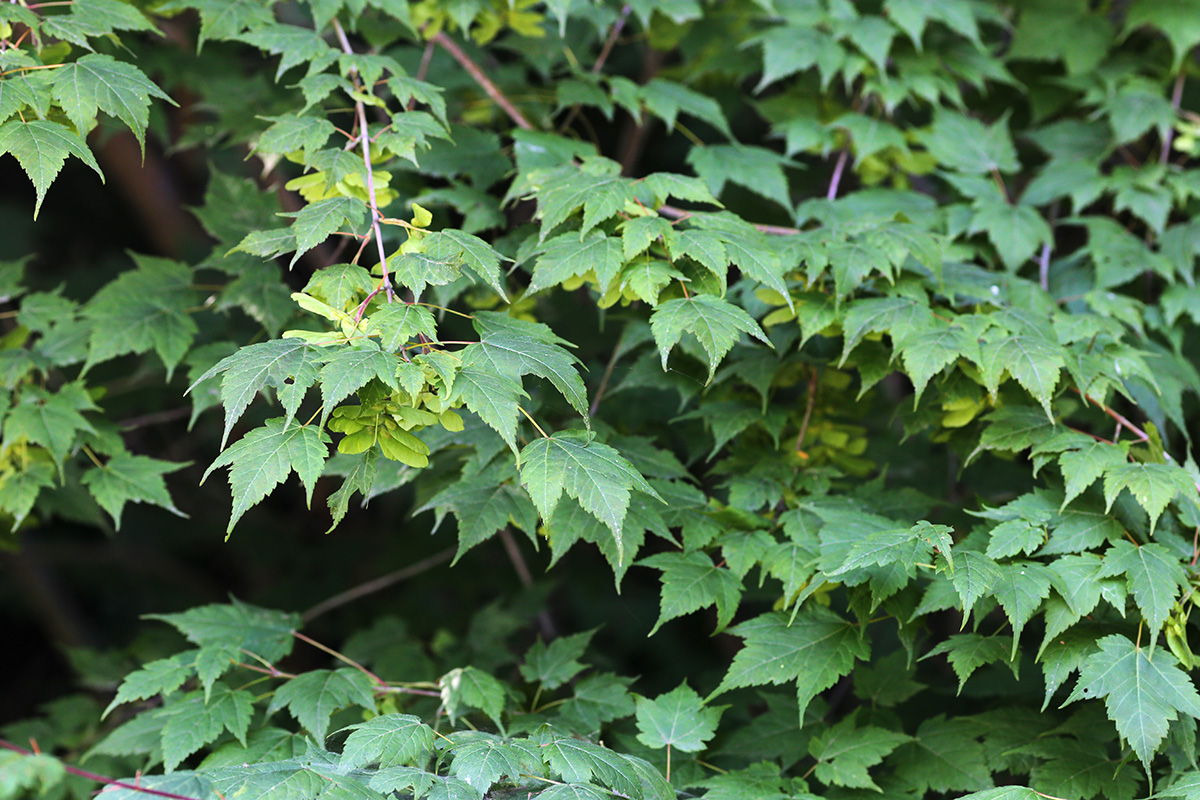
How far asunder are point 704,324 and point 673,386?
623 mm

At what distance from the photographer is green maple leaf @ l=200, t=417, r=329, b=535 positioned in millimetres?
1403

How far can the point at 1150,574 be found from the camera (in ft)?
5.44

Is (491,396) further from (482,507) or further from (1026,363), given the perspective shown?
(1026,363)

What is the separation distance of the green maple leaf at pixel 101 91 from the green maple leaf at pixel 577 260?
2.59ft

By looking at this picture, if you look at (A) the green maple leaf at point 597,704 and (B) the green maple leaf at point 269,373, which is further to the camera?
(A) the green maple leaf at point 597,704

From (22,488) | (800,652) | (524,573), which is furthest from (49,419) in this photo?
(800,652)

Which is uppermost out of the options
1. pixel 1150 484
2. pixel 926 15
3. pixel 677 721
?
pixel 926 15

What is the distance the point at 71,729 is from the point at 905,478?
2.75 m

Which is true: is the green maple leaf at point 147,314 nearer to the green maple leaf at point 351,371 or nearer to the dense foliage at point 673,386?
the dense foliage at point 673,386

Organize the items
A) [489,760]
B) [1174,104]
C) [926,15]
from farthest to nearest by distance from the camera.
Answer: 1. [1174,104]
2. [926,15]
3. [489,760]

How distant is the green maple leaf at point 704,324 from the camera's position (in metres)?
1.70

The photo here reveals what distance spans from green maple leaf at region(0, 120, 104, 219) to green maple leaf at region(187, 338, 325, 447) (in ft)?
1.60

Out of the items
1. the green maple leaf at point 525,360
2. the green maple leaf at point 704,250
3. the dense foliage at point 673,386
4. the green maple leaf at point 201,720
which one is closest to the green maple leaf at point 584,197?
the dense foliage at point 673,386

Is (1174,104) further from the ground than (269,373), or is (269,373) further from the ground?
(1174,104)
